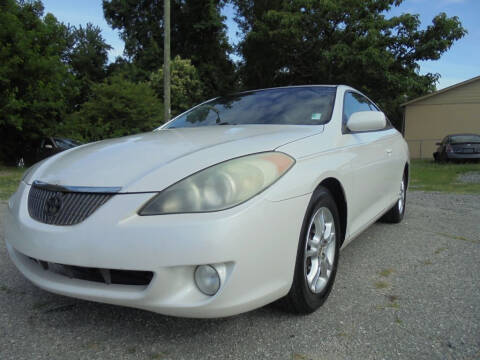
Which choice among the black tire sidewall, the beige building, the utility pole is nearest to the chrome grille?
the black tire sidewall

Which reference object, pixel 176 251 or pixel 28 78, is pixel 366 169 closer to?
pixel 176 251

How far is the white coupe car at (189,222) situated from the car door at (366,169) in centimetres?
31

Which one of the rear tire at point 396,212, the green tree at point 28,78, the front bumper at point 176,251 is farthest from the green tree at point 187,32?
the front bumper at point 176,251

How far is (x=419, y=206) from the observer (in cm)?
568

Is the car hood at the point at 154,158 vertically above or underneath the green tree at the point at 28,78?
underneath

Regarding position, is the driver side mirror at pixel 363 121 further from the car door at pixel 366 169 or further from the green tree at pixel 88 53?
the green tree at pixel 88 53

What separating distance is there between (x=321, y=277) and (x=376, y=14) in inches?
796

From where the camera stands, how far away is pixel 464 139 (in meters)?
14.3

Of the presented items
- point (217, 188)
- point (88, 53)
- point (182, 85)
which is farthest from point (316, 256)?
point (88, 53)

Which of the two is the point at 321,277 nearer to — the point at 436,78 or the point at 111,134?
the point at 111,134

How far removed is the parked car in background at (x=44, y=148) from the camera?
14.6 meters

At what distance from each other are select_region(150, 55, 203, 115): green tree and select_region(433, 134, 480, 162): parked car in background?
1359 centimetres

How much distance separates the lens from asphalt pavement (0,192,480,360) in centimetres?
182

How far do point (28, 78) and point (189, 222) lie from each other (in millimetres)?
15756
